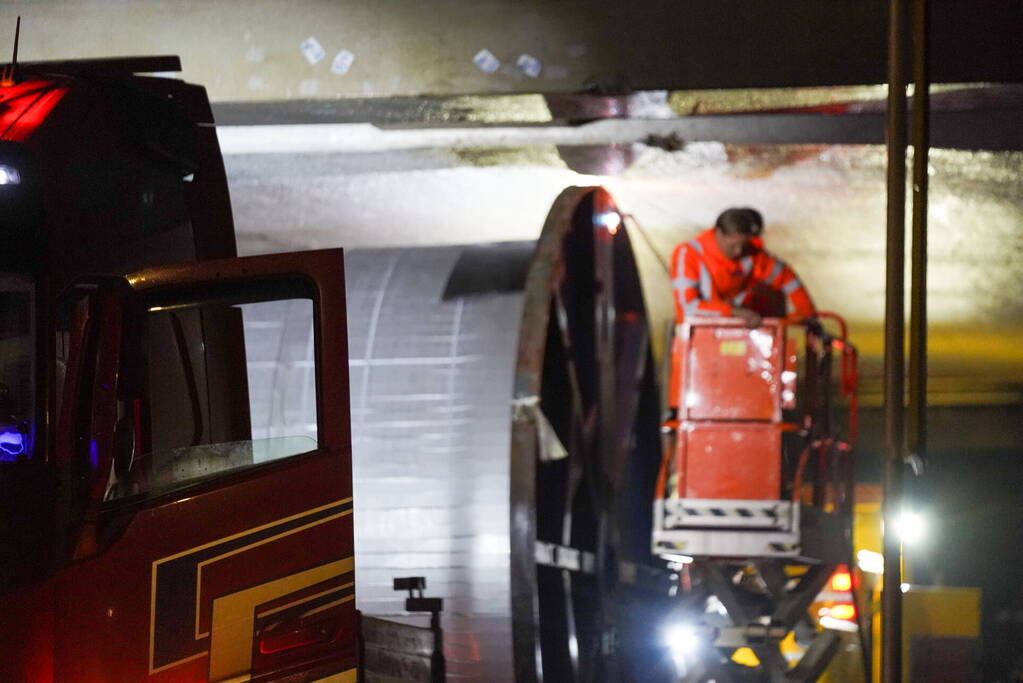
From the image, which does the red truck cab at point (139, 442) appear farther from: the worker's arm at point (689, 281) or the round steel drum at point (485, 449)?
the worker's arm at point (689, 281)

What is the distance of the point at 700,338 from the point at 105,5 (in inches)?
177

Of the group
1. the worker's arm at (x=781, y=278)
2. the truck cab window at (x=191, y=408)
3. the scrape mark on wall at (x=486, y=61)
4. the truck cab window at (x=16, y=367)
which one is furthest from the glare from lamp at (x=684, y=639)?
the truck cab window at (x=16, y=367)

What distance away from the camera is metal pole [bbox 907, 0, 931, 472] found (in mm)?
4254

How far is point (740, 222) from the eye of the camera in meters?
9.43

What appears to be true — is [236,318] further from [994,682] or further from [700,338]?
[994,682]

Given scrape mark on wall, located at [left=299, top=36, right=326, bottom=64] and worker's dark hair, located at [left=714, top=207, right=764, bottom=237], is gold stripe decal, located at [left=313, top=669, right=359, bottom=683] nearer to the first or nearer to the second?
scrape mark on wall, located at [left=299, top=36, right=326, bottom=64]

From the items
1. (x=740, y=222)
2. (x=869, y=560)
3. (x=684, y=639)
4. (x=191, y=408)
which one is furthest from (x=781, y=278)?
(x=191, y=408)

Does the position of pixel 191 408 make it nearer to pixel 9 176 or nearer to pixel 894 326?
pixel 9 176

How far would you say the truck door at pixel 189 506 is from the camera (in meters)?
3.78

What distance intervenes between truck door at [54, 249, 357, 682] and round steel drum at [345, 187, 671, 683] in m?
1.55

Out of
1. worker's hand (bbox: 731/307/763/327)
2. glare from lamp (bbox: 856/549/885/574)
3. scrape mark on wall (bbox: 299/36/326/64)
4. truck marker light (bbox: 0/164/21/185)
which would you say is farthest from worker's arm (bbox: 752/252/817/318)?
truck marker light (bbox: 0/164/21/185)

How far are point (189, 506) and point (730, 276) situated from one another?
20.6 feet

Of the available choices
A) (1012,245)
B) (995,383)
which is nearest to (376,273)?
(1012,245)

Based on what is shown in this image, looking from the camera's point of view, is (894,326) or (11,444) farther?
(894,326)
